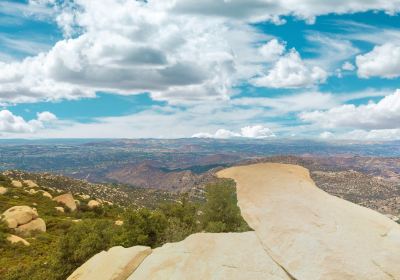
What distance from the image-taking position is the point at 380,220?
24812 millimetres

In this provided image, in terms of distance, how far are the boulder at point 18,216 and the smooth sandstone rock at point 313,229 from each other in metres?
109

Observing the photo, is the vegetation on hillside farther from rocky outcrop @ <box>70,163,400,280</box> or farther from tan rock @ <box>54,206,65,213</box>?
tan rock @ <box>54,206,65,213</box>

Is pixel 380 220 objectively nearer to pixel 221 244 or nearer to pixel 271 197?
pixel 271 197

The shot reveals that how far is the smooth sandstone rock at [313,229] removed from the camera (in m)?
19.9

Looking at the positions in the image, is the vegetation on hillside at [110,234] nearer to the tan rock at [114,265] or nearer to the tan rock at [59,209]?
the tan rock at [114,265]

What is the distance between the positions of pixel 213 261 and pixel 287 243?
509cm

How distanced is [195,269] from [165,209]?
91781mm

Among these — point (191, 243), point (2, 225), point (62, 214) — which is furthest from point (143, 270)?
point (62, 214)

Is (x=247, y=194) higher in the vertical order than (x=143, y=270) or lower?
higher

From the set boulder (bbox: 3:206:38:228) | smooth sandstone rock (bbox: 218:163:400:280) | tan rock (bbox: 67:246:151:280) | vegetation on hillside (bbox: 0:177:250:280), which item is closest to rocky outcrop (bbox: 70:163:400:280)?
smooth sandstone rock (bbox: 218:163:400:280)

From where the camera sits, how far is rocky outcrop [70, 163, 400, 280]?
20.3 meters

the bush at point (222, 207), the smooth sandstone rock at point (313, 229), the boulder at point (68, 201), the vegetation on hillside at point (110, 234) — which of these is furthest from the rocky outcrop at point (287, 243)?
the boulder at point (68, 201)

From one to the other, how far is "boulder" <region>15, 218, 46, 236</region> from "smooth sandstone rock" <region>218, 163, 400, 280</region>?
108694 millimetres

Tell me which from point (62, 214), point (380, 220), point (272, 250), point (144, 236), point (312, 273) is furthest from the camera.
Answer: point (62, 214)
